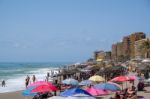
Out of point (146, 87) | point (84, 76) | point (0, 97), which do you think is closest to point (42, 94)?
point (0, 97)

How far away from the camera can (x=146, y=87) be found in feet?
81.8

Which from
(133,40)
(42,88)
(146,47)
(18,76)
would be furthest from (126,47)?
(42,88)

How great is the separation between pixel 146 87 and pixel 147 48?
4004 centimetres

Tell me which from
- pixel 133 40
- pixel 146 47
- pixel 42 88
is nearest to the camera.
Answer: pixel 42 88

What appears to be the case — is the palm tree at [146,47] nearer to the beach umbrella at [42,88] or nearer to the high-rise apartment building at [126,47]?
the high-rise apartment building at [126,47]

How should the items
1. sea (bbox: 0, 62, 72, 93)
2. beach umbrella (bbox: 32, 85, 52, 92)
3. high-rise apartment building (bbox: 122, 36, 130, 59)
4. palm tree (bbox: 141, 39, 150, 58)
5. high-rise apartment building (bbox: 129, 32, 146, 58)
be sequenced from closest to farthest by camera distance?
beach umbrella (bbox: 32, 85, 52, 92), sea (bbox: 0, 62, 72, 93), palm tree (bbox: 141, 39, 150, 58), high-rise apartment building (bbox: 129, 32, 146, 58), high-rise apartment building (bbox: 122, 36, 130, 59)

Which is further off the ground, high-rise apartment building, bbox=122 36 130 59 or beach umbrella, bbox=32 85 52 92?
high-rise apartment building, bbox=122 36 130 59

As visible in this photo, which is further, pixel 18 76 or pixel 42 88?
pixel 18 76

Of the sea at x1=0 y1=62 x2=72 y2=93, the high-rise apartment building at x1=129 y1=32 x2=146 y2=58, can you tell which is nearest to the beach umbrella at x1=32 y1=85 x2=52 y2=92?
the sea at x1=0 y1=62 x2=72 y2=93

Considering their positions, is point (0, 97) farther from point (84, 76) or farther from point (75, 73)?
point (75, 73)

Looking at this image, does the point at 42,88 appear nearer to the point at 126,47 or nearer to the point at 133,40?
the point at 133,40

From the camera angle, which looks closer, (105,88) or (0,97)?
(105,88)

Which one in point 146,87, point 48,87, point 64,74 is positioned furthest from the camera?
point 64,74

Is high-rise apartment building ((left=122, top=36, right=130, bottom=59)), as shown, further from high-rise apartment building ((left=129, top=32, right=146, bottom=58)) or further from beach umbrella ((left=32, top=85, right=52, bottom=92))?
beach umbrella ((left=32, top=85, right=52, bottom=92))
